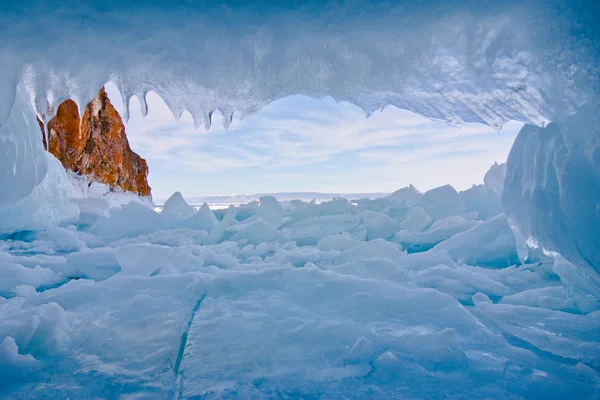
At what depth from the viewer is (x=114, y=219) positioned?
761cm

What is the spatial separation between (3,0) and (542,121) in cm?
311

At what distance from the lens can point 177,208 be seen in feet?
30.0

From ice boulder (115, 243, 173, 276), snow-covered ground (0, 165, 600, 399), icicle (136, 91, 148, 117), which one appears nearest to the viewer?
snow-covered ground (0, 165, 600, 399)

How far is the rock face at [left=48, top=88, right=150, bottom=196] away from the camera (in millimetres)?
18750

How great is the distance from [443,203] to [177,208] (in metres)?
6.35

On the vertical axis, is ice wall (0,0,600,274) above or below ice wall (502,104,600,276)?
above

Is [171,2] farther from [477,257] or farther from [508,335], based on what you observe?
[477,257]

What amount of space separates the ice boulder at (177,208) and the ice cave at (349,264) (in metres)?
6.07

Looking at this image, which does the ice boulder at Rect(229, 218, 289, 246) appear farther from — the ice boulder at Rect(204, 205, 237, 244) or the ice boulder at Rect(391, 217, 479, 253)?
the ice boulder at Rect(391, 217, 479, 253)

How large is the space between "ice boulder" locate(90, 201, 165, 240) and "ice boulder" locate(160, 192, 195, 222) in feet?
2.49

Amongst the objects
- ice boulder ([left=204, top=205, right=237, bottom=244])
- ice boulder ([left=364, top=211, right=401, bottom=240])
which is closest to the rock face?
ice boulder ([left=204, top=205, right=237, bottom=244])

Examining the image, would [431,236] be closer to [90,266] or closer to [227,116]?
[227,116]

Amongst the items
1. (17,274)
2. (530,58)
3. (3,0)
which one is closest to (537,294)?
(530,58)

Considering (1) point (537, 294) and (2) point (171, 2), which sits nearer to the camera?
(2) point (171, 2)
